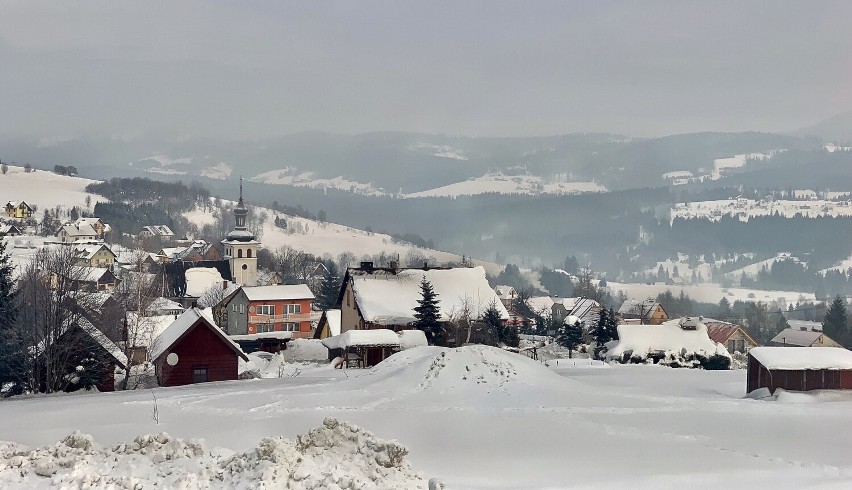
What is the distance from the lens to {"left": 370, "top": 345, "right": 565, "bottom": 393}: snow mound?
82.4 feet

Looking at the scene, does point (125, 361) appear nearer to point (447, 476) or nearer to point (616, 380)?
Result: point (616, 380)

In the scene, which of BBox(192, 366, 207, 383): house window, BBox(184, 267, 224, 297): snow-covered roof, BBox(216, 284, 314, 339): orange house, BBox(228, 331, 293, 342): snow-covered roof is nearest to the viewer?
BBox(192, 366, 207, 383): house window

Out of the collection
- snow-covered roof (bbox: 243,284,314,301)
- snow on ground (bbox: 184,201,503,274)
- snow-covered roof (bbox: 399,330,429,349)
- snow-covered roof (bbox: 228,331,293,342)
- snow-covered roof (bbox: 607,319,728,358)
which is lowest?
snow-covered roof (bbox: 228,331,293,342)

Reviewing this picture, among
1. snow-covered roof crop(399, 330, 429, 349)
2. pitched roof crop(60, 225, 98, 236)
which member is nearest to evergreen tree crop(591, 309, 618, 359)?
snow-covered roof crop(399, 330, 429, 349)

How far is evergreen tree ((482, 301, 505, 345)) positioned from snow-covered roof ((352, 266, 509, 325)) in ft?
2.73

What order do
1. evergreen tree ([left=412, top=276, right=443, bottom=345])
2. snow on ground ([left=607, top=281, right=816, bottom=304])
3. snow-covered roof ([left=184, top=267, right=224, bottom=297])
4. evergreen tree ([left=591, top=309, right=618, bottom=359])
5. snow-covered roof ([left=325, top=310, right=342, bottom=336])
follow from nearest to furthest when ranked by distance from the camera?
evergreen tree ([left=412, top=276, right=443, bottom=345]), evergreen tree ([left=591, top=309, right=618, bottom=359]), snow-covered roof ([left=325, top=310, right=342, bottom=336]), snow-covered roof ([left=184, top=267, right=224, bottom=297]), snow on ground ([left=607, top=281, right=816, bottom=304])

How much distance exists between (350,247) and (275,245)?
1674cm

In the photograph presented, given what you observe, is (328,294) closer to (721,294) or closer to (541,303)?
(541,303)

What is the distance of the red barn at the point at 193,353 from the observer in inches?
1342

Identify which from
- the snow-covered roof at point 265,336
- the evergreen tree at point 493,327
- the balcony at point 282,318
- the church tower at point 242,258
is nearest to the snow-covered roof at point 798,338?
the evergreen tree at point 493,327

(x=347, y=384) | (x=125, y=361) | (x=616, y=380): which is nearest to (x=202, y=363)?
(x=125, y=361)

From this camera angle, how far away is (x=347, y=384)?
2722 cm

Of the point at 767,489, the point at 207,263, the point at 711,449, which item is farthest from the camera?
→ the point at 207,263

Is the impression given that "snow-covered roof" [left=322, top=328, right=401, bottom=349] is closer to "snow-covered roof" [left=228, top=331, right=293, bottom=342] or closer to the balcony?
"snow-covered roof" [left=228, top=331, right=293, bottom=342]
